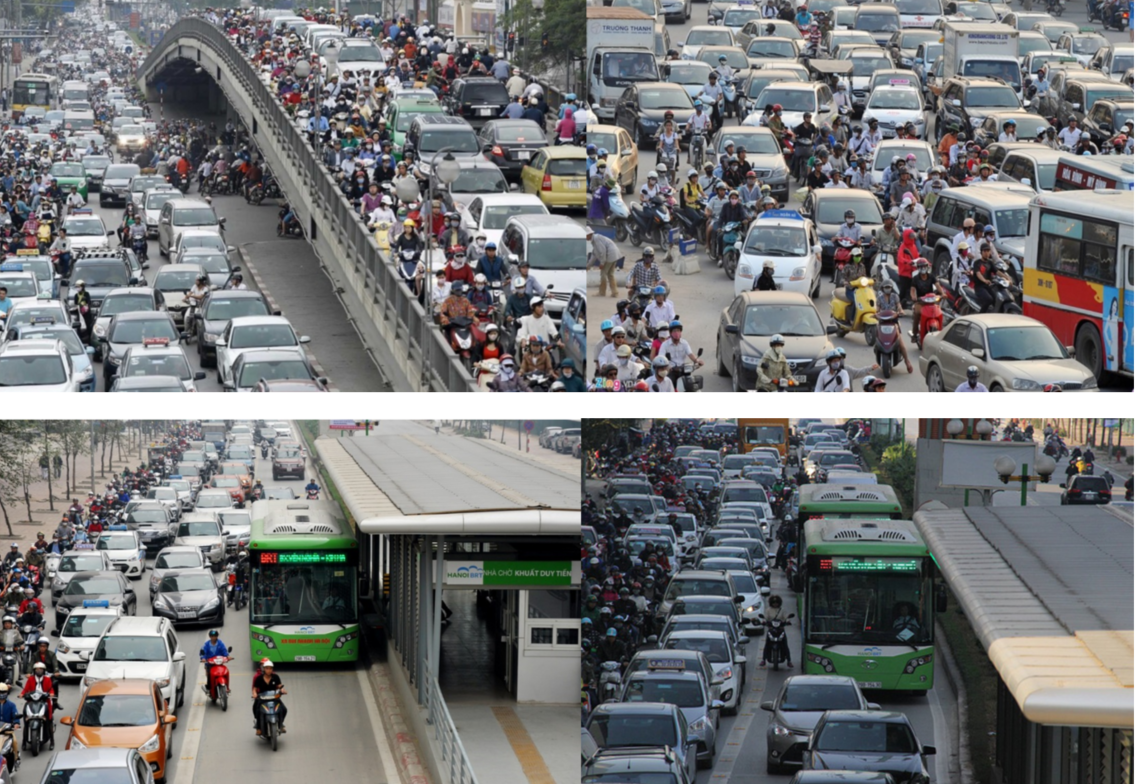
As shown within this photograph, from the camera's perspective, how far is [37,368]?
10688mm

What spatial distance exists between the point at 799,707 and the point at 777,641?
42cm

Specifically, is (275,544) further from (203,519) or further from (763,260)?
(763,260)

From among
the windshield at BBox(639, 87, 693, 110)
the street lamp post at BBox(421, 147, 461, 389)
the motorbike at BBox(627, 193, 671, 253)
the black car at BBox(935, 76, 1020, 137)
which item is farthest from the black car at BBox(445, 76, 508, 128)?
the black car at BBox(935, 76, 1020, 137)

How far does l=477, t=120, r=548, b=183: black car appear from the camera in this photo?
11734 mm

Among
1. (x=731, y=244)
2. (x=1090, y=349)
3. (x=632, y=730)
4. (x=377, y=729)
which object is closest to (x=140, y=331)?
(x=377, y=729)

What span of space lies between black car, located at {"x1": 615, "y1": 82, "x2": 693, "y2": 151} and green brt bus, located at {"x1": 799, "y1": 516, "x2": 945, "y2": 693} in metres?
2.67

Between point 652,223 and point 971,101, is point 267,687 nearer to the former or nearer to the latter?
point 652,223

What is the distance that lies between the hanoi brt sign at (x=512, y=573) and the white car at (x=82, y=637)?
6.62 ft

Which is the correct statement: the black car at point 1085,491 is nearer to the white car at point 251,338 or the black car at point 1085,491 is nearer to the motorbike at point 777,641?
the motorbike at point 777,641

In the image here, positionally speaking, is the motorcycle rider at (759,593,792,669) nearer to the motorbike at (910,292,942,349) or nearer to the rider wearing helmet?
the rider wearing helmet

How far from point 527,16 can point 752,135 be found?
1647 millimetres

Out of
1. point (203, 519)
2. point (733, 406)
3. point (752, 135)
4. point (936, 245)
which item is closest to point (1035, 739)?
point (733, 406)

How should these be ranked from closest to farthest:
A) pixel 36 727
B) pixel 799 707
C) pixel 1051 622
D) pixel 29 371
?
1. pixel 1051 622
2. pixel 799 707
3. pixel 36 727
4. pixel 29 371

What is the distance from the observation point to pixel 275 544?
10336 mm
